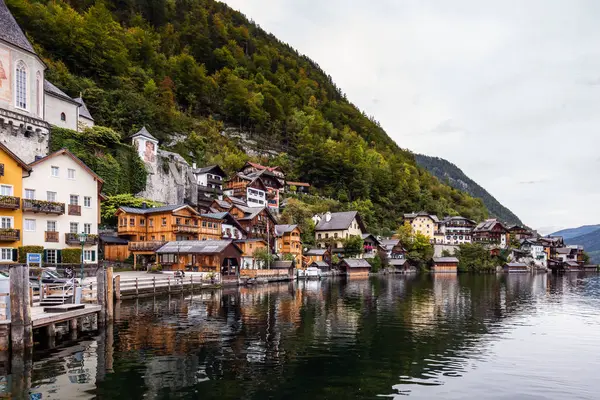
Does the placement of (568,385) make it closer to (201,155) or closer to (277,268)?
(277,268)

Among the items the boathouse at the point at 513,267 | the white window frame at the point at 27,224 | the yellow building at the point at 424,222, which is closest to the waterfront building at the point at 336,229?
the yellow building at the point at 424,222

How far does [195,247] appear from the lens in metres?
56.3

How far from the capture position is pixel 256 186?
98.9 metres

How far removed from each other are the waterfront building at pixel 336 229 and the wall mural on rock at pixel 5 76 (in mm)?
67101

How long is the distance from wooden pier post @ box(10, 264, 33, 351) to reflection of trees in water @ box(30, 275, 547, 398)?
4237mm

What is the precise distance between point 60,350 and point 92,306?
198 inches

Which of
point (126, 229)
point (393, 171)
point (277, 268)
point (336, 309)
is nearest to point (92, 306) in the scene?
point (336, 309)

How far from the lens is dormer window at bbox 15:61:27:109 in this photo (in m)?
50.9

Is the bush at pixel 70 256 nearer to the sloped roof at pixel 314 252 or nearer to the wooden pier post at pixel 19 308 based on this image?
the wooden pier post at pixel 19 308

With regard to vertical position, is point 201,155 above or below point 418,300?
above

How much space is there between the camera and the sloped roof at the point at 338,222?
99.4 meters

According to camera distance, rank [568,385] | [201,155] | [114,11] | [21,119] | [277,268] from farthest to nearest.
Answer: [114,11], [201,155], [277,268], [21,119], [568,385]

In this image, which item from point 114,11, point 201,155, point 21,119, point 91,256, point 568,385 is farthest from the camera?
point 114,11

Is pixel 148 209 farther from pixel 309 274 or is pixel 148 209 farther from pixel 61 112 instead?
pixel 309 274
